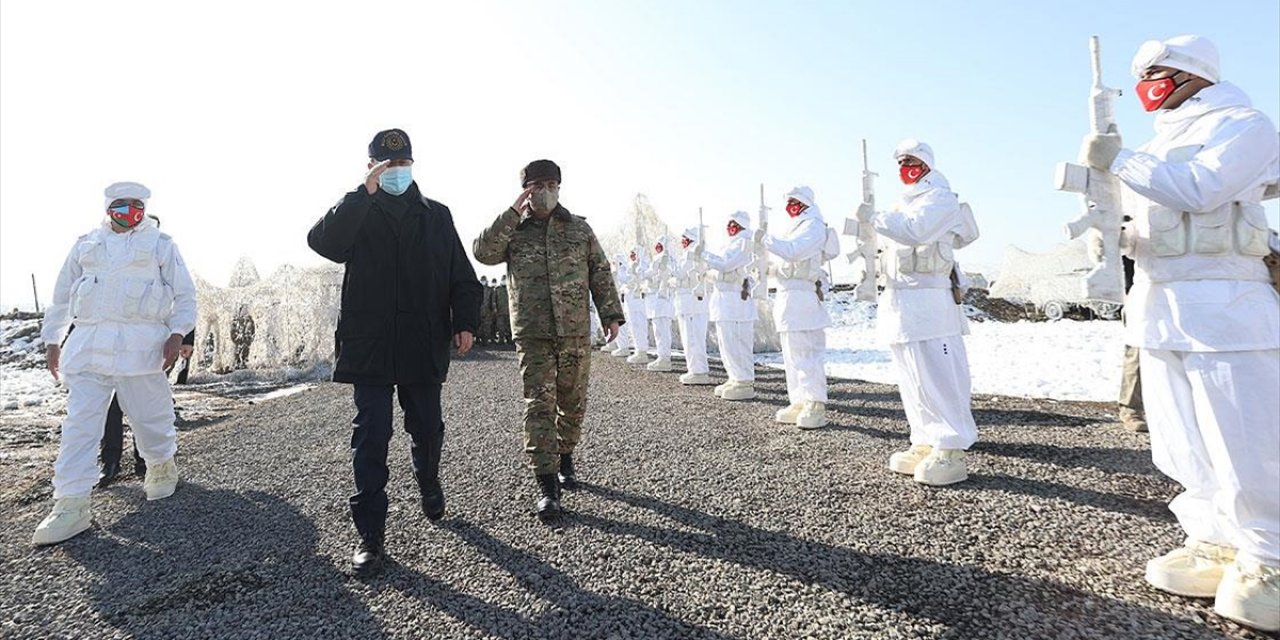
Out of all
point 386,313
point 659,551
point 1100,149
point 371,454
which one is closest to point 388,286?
point 386,313

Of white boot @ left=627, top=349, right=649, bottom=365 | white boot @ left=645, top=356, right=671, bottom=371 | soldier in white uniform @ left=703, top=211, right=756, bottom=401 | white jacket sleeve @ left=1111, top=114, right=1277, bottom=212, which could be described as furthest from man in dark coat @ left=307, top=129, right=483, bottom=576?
white boot @ left=627, top=349, right=649, bottom=365

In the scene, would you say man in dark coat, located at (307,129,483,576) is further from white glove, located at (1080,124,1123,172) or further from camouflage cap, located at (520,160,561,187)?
white glove, located at (1080,124,1123,172)

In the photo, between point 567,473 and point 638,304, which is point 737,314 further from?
point 638,304

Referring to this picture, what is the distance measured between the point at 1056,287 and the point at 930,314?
3076 centimetres

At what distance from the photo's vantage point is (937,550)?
3.04 metres

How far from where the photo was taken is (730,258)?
8430mm

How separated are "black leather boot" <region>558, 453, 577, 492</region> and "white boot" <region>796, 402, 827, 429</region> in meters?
2.87

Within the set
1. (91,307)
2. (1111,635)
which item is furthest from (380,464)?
(1111,635)

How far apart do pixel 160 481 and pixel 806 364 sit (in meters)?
6.07

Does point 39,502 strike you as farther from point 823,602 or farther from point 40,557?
point 823,602

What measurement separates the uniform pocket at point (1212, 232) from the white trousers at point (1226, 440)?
0.43 m

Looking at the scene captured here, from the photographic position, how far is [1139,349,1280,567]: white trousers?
2.28 meters

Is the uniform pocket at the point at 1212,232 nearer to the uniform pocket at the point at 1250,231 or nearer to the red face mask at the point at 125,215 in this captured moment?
the uniform pocket at the point at 1250,231

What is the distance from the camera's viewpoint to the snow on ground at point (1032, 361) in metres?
8.56
